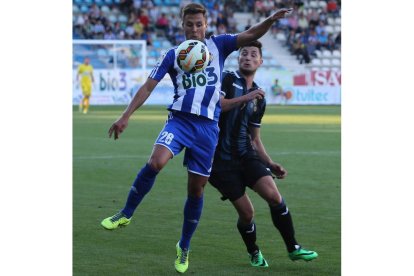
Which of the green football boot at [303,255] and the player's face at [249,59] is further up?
the player's face at [249,59]

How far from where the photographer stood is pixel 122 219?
23.0ft

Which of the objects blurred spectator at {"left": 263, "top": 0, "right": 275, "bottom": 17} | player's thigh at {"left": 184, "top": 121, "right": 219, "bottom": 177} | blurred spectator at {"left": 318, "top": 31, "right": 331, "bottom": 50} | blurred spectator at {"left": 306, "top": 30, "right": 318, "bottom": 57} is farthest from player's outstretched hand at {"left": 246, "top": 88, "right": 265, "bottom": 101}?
blurred spectator at {"left": 318, "top": 31, "right": 331, "bottom": 50}

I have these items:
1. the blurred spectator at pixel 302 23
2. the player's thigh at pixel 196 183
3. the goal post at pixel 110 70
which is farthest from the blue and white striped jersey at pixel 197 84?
the blurred spectator at pixel 302 23

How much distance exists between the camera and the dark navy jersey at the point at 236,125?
7430mm

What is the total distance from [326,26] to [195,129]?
40.4 m

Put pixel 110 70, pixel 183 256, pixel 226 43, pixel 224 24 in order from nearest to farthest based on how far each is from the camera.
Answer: pixel 183 256 → pixel 226 43 → pixel 110 70 → pixel 224 24

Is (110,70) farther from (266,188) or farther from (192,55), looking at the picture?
(192,55)

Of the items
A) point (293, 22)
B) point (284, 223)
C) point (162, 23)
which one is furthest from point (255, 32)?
point (293, 22)

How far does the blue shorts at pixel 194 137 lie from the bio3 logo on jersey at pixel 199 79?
0.22m

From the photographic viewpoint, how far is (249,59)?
7.41 metres

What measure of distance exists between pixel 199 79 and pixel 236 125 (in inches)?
24.2

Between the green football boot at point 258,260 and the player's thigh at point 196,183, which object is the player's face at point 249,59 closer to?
the player's thigh at point 196,183
